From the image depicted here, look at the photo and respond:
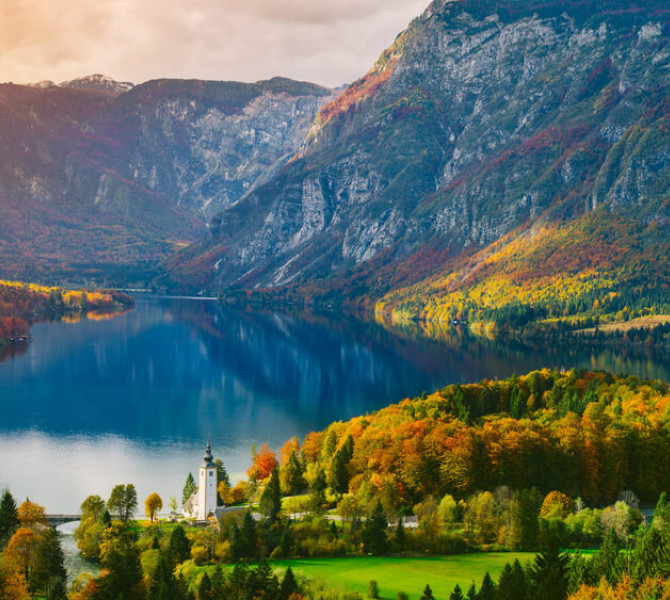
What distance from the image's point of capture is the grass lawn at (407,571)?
4725 centimetres

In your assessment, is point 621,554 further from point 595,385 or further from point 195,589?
point 595,385

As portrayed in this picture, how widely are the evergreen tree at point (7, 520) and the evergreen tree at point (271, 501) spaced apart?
1698 centimetres

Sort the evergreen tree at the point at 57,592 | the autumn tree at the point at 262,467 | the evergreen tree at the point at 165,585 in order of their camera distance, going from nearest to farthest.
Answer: the evergreen tree at the point at 165,585
the evergreen tree at the point at 57,592
the autumn tree at the point at 262,467

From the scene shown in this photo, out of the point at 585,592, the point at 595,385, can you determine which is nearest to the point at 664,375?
the point at 595,385

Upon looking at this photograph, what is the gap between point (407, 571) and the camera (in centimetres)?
5066

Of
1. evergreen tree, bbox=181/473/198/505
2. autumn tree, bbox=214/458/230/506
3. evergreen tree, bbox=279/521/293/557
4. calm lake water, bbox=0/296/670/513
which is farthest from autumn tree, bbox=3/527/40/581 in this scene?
autumn tree, bbox=214/458/230/506

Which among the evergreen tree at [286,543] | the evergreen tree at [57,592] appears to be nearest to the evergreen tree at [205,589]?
the evergreen tree at [57,592]

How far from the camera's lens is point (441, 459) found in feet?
218

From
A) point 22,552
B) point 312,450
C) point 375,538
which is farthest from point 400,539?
point 312,450

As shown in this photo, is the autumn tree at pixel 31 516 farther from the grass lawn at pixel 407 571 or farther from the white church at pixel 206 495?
the grass lawn at pixel 407 571

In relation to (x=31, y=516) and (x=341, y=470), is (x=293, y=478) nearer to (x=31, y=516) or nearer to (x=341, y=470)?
(x=341, y=470)

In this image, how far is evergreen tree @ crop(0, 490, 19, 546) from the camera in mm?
57906

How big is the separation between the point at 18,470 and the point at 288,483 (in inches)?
1157

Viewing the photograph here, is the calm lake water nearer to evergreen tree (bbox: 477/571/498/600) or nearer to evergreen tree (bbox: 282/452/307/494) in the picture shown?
evergreen tree (bbox: 282/452/307/494)
